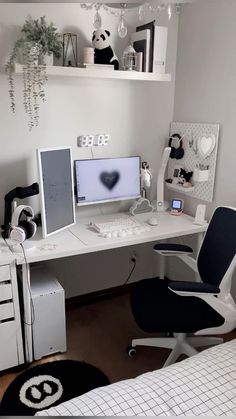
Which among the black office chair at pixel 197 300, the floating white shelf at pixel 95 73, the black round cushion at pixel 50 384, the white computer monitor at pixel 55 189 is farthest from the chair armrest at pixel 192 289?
the floating white shelf at pixel 95 73

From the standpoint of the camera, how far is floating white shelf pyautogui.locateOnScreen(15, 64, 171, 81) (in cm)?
195

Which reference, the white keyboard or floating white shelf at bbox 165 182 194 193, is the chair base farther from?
floating white shelf at bbox 165 182 194 193

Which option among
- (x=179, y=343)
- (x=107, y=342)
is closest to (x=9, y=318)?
(x=107, y=342)

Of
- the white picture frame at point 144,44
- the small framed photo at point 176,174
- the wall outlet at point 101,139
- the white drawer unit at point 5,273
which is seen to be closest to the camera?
the white drawer unit at point 5,273

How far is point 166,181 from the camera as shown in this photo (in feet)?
9.03

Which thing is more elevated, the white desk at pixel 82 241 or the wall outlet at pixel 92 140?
the wall outlet at pixel 92 140

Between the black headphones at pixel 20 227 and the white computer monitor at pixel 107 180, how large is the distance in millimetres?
508

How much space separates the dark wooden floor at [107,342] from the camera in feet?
6.48

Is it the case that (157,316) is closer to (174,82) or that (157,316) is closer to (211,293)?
(211,293)

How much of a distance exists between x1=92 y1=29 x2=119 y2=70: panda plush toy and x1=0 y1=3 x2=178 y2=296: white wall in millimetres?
106


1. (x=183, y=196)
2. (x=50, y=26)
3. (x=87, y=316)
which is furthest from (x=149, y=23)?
(x=87, y=316)

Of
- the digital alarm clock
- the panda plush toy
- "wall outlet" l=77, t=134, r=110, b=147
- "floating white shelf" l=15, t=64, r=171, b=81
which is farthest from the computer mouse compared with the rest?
the panda plush toy

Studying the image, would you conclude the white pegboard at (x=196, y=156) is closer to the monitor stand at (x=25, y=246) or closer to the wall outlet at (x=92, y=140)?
the wall outlet at (x=92, y=140)

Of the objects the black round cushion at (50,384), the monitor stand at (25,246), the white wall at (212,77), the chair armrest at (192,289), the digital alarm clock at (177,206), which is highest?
the white wall at (212,77)
